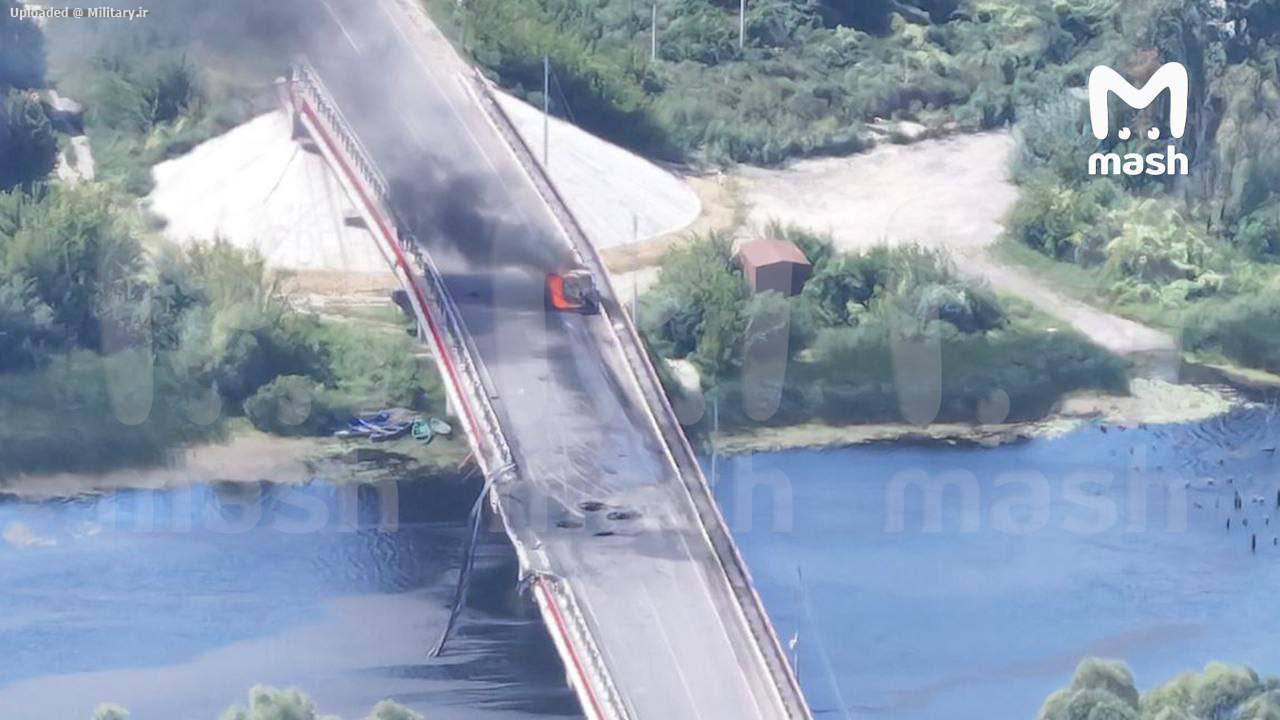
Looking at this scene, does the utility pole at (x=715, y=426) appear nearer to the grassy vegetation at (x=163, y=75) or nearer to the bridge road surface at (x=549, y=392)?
the bridge road surface at (x=549, y=392)

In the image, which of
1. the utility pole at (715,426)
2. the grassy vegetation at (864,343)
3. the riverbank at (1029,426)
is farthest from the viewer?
the grassy vegetation at (864,343)

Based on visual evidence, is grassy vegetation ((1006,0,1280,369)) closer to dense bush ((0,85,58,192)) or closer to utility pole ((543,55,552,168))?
utility pole ((543,55,552,168))

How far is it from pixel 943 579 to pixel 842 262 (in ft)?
11.7

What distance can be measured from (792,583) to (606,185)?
462 cm

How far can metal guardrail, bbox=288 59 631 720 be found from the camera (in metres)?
22.2

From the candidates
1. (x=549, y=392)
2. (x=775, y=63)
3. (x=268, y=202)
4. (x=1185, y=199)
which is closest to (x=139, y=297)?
(x=268, y=202)

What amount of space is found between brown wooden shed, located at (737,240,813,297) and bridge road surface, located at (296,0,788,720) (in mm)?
1934

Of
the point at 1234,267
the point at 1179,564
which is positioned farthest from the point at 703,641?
the point at 1234,267

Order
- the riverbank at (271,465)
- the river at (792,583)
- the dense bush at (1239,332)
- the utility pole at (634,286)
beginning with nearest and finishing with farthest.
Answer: the river at (792,583)
the riverbank at (271,465)
the utility pole at (634,286)
the dense bush at (1239,332)

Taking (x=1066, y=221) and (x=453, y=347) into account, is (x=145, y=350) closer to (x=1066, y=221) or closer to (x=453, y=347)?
(x=453, y=347)

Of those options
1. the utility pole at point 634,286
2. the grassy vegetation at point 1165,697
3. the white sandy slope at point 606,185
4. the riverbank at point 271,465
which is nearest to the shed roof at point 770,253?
the white sandy slope at point 606,185

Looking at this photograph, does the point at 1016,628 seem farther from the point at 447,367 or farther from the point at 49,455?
the point at 49,455

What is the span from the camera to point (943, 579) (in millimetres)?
25297

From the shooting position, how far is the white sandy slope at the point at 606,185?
26.9 m
